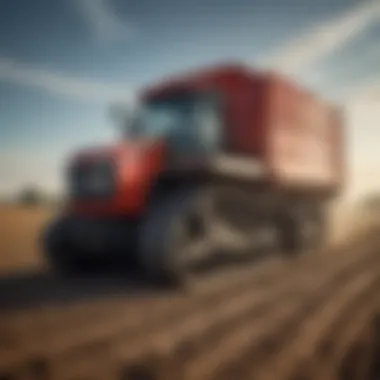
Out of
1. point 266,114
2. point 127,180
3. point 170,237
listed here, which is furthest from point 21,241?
point 266,114

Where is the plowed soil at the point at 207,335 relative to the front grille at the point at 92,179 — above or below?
below

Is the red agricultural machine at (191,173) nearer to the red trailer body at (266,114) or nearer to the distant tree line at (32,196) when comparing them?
the red trailer body at (266,114)

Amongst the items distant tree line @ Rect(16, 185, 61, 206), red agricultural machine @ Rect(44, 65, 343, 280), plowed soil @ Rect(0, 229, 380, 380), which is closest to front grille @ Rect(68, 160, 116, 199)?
red agricultural machine @ Rect(44, 65, 343, 280)

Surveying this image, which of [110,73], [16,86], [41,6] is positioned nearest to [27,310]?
[16,86]

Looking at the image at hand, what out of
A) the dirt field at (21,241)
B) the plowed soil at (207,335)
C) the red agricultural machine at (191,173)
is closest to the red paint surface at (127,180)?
the red agricultural machine at (191,173)

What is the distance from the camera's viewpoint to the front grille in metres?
3.65

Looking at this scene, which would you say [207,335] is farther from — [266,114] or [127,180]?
[266,114]

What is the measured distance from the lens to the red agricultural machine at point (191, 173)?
3.63m

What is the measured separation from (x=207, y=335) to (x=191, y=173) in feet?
4.78

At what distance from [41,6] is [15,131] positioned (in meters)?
0.76

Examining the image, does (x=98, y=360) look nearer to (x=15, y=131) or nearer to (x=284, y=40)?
(x=15, y=131)

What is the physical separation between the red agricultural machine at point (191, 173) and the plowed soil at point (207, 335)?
17.1 inches

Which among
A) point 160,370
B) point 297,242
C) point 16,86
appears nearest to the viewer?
point 160,370

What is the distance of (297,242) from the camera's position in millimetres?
5414
